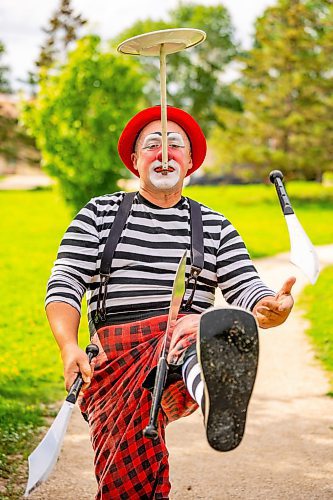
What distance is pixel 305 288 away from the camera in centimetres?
1031

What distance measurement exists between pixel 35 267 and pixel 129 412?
9652mm

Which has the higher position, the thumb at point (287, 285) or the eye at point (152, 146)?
the eye at point (152, 146)

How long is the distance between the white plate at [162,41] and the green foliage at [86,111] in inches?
470

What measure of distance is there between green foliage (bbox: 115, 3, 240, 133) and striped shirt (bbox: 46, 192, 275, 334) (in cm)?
4307

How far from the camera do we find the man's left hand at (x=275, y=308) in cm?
286

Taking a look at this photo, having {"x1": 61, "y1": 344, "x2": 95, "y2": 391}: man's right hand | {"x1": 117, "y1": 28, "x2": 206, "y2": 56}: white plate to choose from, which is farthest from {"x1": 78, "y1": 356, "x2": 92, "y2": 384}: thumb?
{"x1": 117, "y1": 28, "x2": 206, "y2": 56}: white plate

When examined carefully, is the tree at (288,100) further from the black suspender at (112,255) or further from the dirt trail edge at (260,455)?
the black suspender at (112,255)

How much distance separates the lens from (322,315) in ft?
28.2

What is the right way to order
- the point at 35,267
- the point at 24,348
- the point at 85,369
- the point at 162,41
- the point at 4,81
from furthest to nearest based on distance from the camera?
the point at 4,81
the point at 35,267
the point at 24,348
the point at 162,41
the point at 85,369

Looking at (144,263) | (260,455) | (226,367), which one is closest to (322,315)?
(260,455)

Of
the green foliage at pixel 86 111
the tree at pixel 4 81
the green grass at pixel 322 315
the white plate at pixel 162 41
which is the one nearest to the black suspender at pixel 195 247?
the white plate at pixel 162 41

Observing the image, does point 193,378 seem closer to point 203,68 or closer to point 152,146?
point 152,146

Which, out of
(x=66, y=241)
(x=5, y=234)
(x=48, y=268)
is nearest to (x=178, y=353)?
(x=66, y=241)

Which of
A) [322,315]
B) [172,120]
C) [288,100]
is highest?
[288,100]
